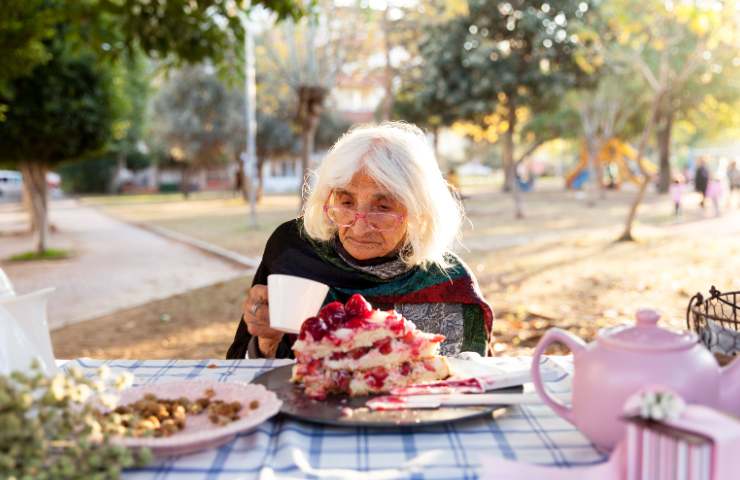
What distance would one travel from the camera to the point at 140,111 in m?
29.7

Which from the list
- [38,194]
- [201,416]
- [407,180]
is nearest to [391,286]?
[407,180]

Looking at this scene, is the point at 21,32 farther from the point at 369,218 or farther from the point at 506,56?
the point at 506,56

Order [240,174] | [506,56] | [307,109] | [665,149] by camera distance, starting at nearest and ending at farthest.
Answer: [307,109] < [506,56] < [665,149] < [240,174]

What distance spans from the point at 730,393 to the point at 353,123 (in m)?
18.5

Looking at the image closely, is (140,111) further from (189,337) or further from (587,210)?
(189,337)

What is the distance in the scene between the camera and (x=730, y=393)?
1378 mm

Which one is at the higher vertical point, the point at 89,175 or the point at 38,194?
the point at 38,194

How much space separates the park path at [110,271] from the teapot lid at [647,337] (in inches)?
320

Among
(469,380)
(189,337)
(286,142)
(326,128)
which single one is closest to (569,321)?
(189,337)

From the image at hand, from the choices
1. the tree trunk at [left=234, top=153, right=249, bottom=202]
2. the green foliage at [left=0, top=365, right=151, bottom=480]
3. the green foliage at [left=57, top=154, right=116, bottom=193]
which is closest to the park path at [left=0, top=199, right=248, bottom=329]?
the green foliage at [left=0, top=365, right=151, bottom=480]

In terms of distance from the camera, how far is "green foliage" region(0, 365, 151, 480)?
119 cm

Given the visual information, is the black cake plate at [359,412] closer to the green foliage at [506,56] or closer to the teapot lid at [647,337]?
the teapot lid at [647,337]

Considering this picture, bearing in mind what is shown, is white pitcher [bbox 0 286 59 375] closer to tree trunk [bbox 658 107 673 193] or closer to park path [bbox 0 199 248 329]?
park path [bbox 0 199 248 329]

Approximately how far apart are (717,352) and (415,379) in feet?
2.23
